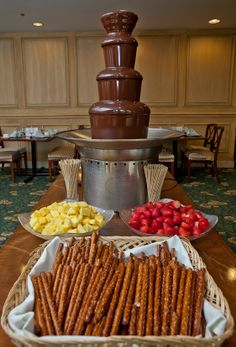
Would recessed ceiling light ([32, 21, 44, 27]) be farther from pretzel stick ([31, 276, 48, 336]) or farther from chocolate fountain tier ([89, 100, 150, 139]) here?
pretzel stick ([31, 276, 48, 336])

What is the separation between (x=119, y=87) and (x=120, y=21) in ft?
0.92

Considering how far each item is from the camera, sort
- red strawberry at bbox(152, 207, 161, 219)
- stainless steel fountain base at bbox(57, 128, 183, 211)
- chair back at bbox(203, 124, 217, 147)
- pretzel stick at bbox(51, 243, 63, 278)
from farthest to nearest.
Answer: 1. chair back at bbox(203, 124, 217, 147)
2. stainless steel fountain base at bbox(57, 128, 183, 211)
3. red strawberry at bbox(152, 207, 161, 219)
4. pretzel stick at bbox(51, 243, 63, 278)

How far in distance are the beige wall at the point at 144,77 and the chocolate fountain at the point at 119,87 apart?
416 cm

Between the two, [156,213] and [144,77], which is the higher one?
[144,77]

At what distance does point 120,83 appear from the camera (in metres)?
1.42

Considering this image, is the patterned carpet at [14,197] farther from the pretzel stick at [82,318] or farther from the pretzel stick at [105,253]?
the pretzel stick at [82,318]

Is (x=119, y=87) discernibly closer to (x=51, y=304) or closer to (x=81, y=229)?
(x=81, y=229)

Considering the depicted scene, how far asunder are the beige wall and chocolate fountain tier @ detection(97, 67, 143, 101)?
13.7 feet

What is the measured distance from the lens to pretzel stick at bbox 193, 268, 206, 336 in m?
0.64

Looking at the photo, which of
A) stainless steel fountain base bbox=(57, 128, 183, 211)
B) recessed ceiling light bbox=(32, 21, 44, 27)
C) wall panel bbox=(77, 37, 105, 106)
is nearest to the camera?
stainless steel fountain base bbox=(57, 128, 183, 211)

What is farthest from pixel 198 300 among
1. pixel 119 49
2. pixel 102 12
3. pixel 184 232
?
pixel 102 12

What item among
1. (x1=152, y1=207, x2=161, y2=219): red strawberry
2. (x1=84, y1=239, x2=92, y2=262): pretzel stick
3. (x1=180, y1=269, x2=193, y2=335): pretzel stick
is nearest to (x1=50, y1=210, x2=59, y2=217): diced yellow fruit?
(x1=84, y1=239, x2=92, y2=262): pretzel stick

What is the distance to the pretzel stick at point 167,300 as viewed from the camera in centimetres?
62

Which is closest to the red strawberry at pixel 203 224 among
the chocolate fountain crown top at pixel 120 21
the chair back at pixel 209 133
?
the chocolate fountain crown top at pixel 120 21
